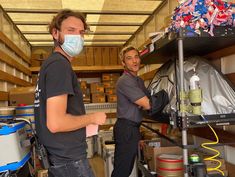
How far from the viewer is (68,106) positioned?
1421mm

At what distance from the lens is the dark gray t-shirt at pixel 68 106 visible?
1.31 metres

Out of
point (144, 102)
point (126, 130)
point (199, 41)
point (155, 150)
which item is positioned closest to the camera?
point (199, 41)

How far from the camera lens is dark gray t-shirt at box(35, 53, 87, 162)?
1.31 metres

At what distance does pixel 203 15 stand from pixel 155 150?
1.32m

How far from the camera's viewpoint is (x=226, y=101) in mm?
Result: 1723

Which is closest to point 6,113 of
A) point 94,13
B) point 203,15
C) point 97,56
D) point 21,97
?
point 21,97

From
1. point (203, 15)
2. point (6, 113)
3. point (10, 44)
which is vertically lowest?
point (6, 113)

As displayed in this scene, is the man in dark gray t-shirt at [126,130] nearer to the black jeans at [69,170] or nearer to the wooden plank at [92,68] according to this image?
the black jeans at [69,170]

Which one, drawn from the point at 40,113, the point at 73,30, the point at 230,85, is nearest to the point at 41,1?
the point at 73,30

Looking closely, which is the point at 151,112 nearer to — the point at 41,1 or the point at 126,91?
the point at 126,91

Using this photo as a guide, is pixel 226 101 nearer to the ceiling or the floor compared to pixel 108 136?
nearer to the ceiling

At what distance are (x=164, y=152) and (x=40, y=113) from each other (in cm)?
140

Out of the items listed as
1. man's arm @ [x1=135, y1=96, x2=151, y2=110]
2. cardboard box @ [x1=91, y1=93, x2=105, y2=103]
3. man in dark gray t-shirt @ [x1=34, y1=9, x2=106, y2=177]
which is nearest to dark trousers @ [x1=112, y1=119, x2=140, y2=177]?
man's arm @ [x1=135, y1=96, x2=151, y2=110]

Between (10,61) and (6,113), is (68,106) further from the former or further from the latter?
(10,61)
